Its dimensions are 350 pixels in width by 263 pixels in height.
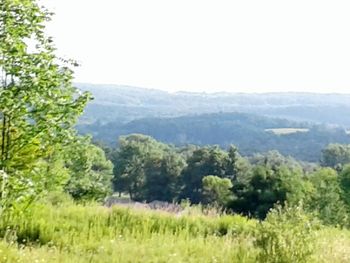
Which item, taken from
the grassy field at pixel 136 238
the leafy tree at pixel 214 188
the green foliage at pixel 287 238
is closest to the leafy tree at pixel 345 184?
the leafy tree at pixel 214 188

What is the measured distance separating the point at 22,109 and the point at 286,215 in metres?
3.50

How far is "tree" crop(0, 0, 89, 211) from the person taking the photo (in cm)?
779

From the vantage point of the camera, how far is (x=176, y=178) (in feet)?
238

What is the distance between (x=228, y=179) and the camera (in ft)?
197

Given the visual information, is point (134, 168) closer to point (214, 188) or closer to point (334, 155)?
point (214, 188)

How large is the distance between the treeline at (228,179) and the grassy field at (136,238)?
2372 centimetres

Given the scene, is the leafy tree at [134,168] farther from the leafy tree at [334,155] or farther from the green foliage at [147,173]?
the leafy tree at [334,155]

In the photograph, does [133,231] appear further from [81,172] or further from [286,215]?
[81,172]

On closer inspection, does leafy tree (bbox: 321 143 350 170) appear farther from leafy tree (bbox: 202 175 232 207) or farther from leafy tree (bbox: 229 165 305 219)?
leafy tree (bbox: 229 165 305 219)

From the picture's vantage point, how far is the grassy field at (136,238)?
22.7ft

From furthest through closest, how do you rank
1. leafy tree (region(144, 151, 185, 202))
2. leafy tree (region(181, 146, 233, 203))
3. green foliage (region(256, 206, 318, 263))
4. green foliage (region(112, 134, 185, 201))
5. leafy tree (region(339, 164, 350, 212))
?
1. green foliage (region(112, 134, 185, 201))
2. leafy tree (region(144, 151, 185, 202))
3. leafy tree (region(181, 146, 233, 203))
4. leafy tree (region(339, 164, 350, 212))
5. green foliage (region(256, 206, 318, 263))

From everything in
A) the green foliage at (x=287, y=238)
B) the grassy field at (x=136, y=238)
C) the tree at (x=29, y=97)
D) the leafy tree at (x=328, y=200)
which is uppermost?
the tree at (x=29, y=97)

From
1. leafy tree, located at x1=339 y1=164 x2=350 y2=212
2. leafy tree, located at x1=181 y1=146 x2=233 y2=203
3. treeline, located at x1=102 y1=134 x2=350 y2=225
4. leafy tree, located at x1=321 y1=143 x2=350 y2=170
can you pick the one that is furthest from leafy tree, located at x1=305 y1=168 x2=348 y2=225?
leafy tree, located at x1=321 y1=143 x2=350 y2=170

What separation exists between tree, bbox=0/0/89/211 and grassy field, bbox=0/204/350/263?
766 mm
